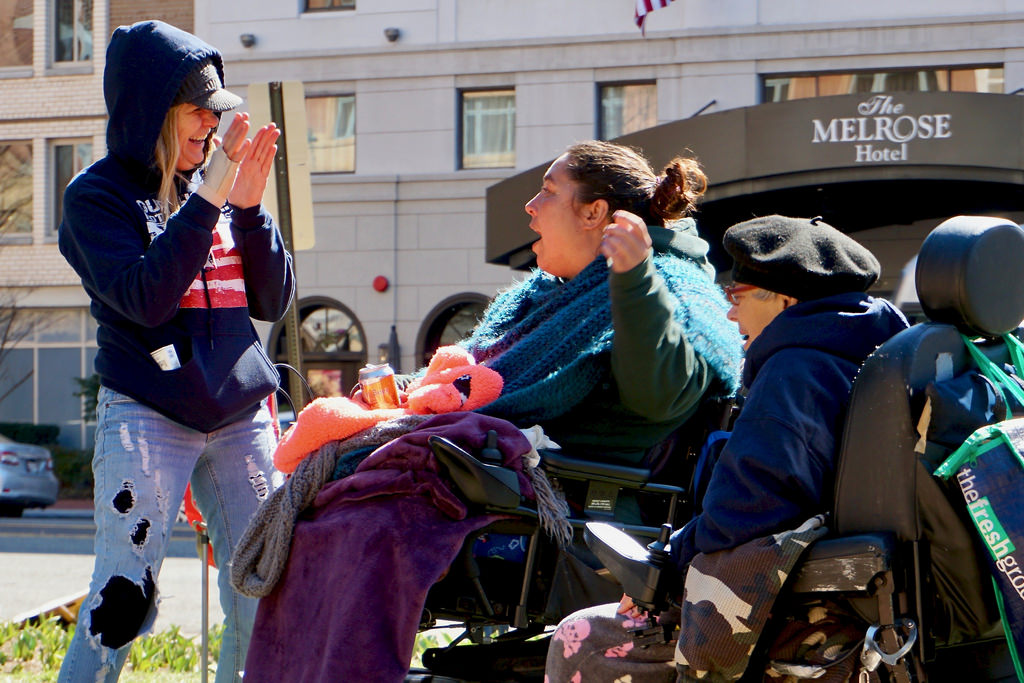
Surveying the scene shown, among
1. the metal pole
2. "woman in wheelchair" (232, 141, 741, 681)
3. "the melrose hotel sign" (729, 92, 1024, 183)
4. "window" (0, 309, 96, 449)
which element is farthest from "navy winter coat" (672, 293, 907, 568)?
"window" (0, 309, 96, 449)

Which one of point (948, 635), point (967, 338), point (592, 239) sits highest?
point (592, 239)

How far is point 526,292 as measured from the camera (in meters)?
3.50

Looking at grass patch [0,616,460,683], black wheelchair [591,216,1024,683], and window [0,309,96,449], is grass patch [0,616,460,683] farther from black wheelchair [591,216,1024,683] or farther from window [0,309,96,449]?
window [0,309,96,449]

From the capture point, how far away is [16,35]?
25609 millimetres

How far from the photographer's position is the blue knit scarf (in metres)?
3.05

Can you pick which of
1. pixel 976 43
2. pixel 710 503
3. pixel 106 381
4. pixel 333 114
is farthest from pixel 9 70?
pixel 710 503

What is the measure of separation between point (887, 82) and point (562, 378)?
17.5 meters

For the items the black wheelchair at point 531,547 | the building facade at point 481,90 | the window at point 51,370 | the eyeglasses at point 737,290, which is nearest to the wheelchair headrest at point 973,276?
the eyeglasses at point 737,290

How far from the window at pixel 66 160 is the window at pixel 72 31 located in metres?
1.83

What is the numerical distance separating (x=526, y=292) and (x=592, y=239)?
0.90 feet

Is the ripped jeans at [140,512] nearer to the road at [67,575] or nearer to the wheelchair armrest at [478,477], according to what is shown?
the wheelchair armrest at [478,477]

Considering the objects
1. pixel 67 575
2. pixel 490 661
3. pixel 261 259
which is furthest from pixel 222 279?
pixel 67 575

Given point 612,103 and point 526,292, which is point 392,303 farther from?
point 526,292

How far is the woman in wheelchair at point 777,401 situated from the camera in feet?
6.91
